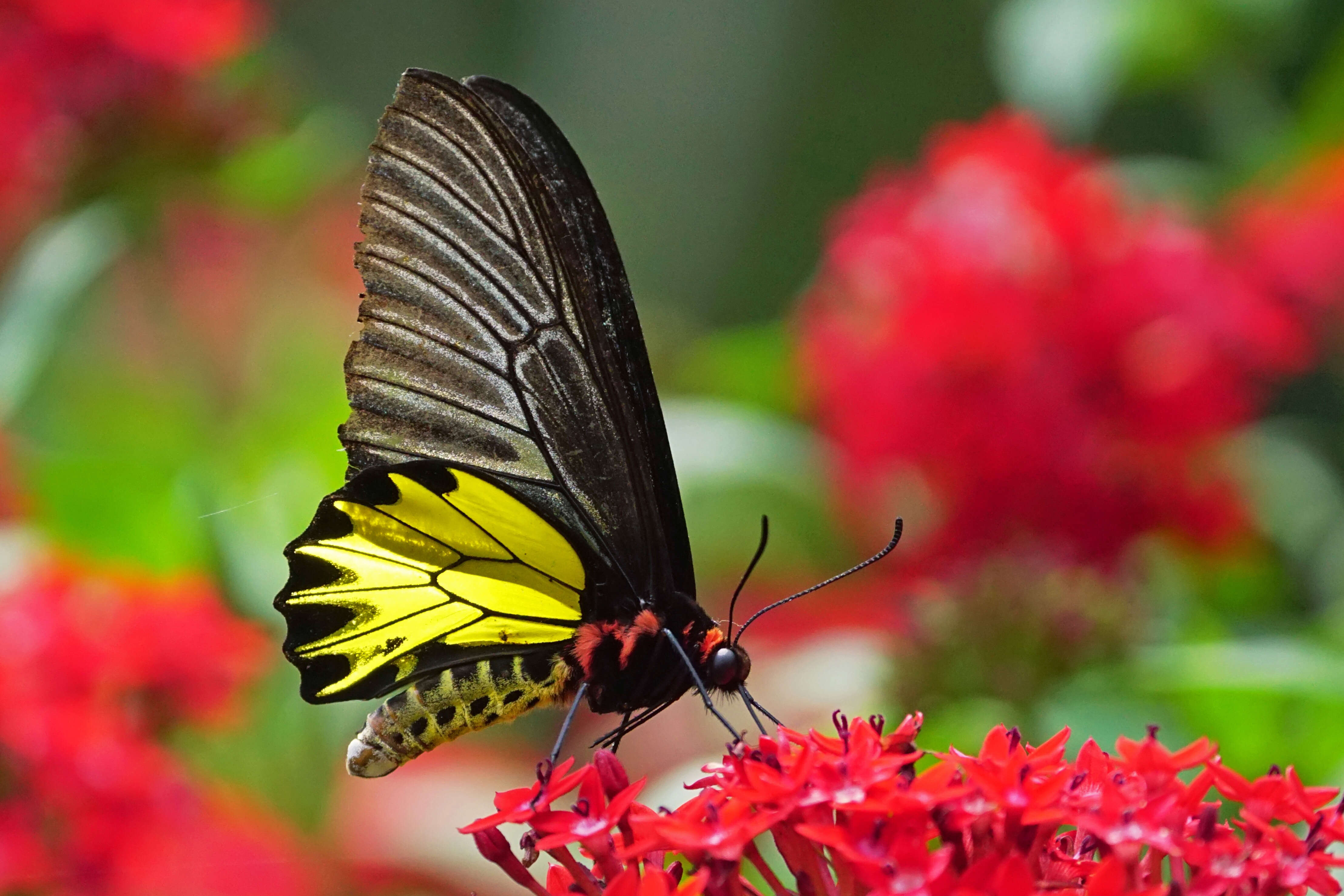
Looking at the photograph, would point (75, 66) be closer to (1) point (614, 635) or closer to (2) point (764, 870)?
(1) point (614, 635)

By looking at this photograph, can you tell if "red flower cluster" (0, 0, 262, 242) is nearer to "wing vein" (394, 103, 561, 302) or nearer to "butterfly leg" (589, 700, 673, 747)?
"wing vein" (394, 103, 561, 302)

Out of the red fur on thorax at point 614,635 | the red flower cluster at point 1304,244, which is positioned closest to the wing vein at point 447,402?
the red fur on thorax at point 614,635

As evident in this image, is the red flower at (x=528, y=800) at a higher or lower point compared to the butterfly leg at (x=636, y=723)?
lower

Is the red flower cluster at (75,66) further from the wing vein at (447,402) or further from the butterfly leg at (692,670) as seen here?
the butterfly leg at (692,670)

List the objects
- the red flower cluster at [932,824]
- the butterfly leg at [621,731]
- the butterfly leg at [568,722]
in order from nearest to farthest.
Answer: the red flower cluster at [932,824] < the butterfly leg at [568,722] < the butterfly leg at [621,731]

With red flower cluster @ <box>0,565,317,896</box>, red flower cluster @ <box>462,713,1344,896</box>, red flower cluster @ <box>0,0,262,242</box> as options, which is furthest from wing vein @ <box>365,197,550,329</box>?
red flower cluster @ <box>0,0,262,242</box>

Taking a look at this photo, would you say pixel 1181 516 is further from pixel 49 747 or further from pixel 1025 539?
pixel 49 747

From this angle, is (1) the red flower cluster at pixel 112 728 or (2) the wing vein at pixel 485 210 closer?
(2) the wing vein at pixel 485 210
